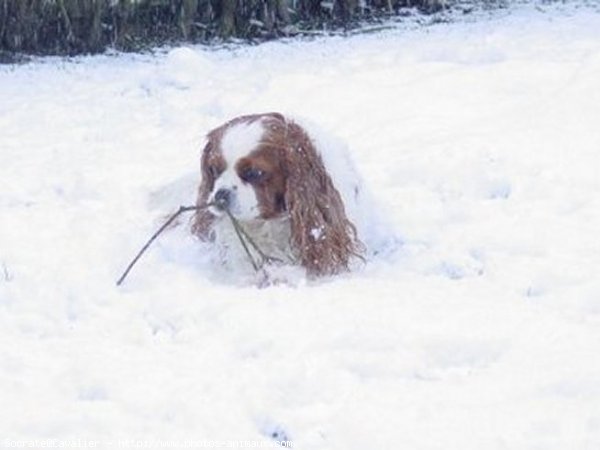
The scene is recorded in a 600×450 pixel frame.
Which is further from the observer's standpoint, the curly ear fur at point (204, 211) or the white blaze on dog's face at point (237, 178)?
the curly ear fur at point (204, 211)

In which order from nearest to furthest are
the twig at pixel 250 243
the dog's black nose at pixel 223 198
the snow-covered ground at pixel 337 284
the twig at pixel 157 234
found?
the snow-covered ground at pixel 337 284, the twig at pixel 157 234, the dog's black nose at pixel 223 198, the twig at pixel 250 243

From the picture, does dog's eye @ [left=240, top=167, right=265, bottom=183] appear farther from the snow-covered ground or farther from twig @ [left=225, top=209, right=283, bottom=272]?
the snow-covered ground

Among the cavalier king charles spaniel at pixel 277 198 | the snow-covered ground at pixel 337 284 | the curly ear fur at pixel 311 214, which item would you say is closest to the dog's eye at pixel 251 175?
the cavalier king charles spaniel at pixel 277 198

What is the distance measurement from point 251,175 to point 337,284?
0.62 m

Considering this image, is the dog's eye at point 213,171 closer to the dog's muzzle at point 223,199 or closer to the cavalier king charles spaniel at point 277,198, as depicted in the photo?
the cavalier king charles spaniel at point 277,198

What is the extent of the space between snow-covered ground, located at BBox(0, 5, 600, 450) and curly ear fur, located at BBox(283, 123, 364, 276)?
18 cm

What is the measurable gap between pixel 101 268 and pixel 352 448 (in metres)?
1.86

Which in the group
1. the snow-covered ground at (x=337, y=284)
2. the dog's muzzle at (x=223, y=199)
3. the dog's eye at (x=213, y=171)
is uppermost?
the dog's eye at (x=213, y=171)

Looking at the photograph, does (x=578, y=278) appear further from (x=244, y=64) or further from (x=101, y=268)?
(x=244, y=64)

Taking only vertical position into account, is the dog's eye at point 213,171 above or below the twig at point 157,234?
above

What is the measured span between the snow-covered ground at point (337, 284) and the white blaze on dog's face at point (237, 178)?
1.13ft

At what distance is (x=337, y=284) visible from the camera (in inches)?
199

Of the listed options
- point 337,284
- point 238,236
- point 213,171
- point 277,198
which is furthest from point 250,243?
point 337,284

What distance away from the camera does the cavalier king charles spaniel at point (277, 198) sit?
523 cm
